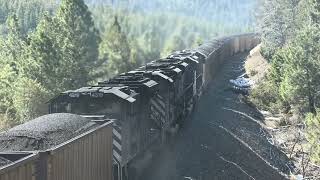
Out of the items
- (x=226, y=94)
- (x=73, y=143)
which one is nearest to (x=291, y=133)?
(x=226, y=94)

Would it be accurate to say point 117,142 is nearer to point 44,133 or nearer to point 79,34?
point 44,133

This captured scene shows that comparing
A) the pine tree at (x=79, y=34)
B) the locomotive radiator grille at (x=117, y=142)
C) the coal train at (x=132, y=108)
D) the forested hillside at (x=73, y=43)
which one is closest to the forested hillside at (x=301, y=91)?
the coal train at (x=132, y=108)

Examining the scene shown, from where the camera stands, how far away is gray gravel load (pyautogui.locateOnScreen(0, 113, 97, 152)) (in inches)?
365

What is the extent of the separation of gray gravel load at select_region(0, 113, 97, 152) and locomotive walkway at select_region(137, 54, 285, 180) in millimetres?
4670

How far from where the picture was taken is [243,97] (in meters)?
34.7

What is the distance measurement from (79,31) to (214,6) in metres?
98.0

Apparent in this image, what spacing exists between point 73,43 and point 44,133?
111ft

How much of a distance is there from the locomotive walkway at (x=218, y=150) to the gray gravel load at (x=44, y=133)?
4.67 metres

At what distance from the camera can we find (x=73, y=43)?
42.8m

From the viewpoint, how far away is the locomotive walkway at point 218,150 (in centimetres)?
1730

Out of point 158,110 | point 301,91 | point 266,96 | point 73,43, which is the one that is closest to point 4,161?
point 158,110

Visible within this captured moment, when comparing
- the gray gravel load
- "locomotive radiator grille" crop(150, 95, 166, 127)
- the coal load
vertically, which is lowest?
"locomotive radiator grille" crop(150, 95, 166, 127)

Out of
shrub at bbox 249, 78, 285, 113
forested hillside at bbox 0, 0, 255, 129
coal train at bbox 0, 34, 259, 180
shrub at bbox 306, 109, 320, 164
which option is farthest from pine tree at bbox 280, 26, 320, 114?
forested hillside at bbox 0, 0, 255, 129

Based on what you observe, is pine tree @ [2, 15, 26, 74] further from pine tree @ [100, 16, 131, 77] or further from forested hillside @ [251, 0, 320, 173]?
forested hillside @ [251, 0, 320, 173]
